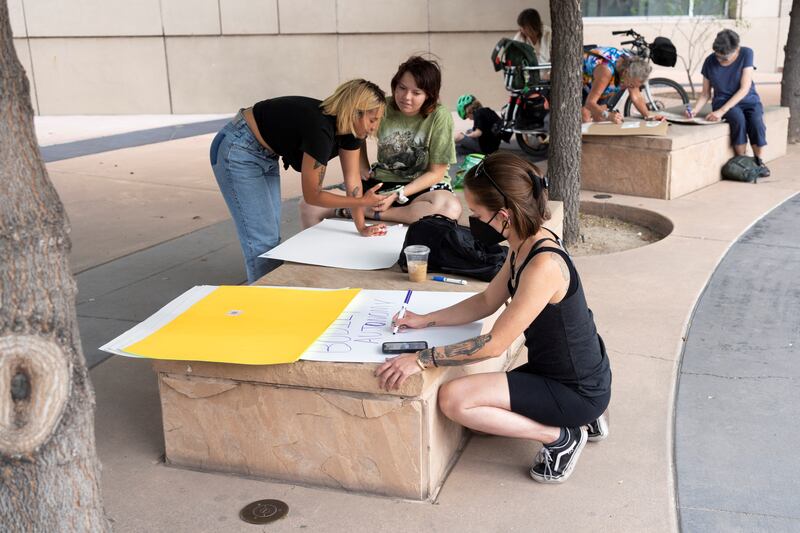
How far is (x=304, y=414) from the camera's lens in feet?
9.82

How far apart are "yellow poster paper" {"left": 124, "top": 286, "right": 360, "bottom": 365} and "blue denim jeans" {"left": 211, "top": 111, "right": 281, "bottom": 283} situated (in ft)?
2.66

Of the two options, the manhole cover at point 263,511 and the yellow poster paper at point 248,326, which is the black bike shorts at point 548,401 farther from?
the manhole cover at point 263,511

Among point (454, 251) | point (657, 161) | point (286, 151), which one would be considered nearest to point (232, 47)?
point (657, 161)

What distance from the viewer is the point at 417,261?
3.78 m

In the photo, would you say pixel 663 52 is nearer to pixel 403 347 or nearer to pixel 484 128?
pixel 484 128

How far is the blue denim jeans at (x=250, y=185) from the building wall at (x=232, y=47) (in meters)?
10.1

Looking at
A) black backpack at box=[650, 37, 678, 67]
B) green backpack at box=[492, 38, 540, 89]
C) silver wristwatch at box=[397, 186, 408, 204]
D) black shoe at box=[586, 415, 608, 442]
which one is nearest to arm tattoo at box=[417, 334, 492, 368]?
black shoe at box=[586, 415, 608, 442]

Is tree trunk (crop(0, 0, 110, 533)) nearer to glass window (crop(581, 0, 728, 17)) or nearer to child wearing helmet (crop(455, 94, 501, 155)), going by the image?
child wearing helmet (crop(455, 94, 501, 155))

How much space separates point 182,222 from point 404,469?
192 inches

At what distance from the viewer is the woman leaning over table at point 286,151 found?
159 inches

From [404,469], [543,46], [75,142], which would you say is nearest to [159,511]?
[404,469]

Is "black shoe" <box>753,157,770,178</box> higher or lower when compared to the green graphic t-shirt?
lower

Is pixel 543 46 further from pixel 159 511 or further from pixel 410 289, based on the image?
pixel 159 511

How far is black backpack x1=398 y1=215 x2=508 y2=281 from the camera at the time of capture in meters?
3.84
